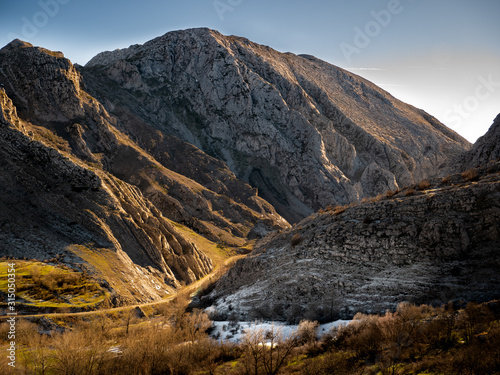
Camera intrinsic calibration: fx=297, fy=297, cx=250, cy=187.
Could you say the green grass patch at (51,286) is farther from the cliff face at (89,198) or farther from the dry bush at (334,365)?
the dry bush at (334,365)

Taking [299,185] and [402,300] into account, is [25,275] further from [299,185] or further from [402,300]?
[299,185]

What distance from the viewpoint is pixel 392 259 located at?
65.4 ft

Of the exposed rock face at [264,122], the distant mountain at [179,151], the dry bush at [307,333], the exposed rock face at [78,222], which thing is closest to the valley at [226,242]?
the dry bush at [307,333]

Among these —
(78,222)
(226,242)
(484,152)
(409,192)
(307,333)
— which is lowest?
(307,333)

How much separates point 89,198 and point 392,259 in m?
40.2

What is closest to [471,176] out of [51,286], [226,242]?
[51,286]

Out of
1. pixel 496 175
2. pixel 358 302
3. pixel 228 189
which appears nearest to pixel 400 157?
pixel 228 189

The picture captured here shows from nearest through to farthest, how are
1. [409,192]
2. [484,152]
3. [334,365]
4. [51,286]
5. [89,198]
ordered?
[334,365]
[409,192]
[51,286]
[484,152]
[89,198]

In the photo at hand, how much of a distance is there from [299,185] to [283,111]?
2990cm

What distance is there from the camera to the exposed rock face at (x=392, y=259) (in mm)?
17484

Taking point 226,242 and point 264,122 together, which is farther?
point 264,122

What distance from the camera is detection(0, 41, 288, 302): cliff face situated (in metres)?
36.1

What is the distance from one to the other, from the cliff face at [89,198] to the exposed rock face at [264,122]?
20527 millimetres

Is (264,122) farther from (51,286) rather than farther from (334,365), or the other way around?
(334,365)
